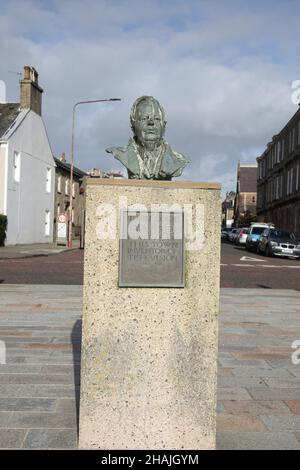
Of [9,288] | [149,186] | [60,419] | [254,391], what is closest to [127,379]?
[60,419]

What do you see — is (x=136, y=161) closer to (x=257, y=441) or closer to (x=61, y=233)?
(x=257, y=441)

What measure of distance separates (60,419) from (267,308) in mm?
6675

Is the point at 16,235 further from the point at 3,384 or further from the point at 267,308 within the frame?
the point at 3,384

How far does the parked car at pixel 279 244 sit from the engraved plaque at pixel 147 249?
86.9ft

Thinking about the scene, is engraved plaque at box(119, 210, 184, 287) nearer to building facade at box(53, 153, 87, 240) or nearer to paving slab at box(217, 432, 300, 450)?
paving slab at box(217, 432, 300, 450)

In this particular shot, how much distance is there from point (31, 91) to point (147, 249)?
33.5 m

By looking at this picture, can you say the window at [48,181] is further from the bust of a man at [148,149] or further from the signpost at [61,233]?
the bust of a man at [148,149]

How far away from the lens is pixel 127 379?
12.6 feet

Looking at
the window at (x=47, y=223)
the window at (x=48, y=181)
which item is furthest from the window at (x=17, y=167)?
the window at (x=47, y=223)

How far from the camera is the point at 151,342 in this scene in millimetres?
3842

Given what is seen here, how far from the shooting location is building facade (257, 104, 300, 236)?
5150 centimetres

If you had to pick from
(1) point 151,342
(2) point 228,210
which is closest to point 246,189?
(2) point 228,210
